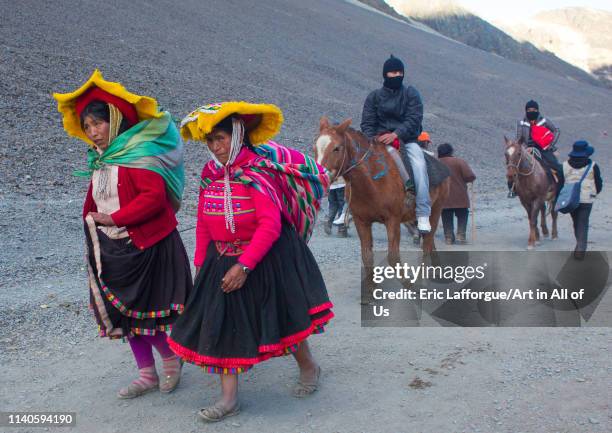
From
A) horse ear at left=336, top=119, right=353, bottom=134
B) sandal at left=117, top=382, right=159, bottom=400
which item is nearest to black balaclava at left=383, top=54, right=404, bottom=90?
horse ear at left=336, top=119, right=353, bottom=134

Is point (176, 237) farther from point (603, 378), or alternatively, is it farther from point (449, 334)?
point (603, 378)

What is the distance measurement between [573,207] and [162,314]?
663 centimetres

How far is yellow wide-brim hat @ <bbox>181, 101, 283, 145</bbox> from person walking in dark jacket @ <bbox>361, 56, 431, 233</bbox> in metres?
3.34

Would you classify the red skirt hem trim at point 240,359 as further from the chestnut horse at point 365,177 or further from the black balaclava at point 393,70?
the black balaclava at point 393,70

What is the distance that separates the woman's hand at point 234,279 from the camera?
3646mm

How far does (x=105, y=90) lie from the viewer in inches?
152

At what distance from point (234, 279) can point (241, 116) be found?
98cm

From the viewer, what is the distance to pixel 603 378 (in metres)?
4.39

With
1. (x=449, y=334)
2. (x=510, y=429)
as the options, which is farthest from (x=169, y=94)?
(x=510, y=429)

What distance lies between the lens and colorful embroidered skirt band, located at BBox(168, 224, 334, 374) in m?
3.72

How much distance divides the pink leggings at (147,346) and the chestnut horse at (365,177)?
2645 mm

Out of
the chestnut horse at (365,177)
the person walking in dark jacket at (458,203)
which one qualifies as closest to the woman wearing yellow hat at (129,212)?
the chestnut horse at (365,177)

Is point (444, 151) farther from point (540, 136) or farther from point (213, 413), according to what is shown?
point (213, 413)

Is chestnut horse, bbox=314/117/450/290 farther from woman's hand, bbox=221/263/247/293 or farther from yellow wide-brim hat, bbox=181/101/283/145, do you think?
woman's hand, bbox=221/263/247/293
